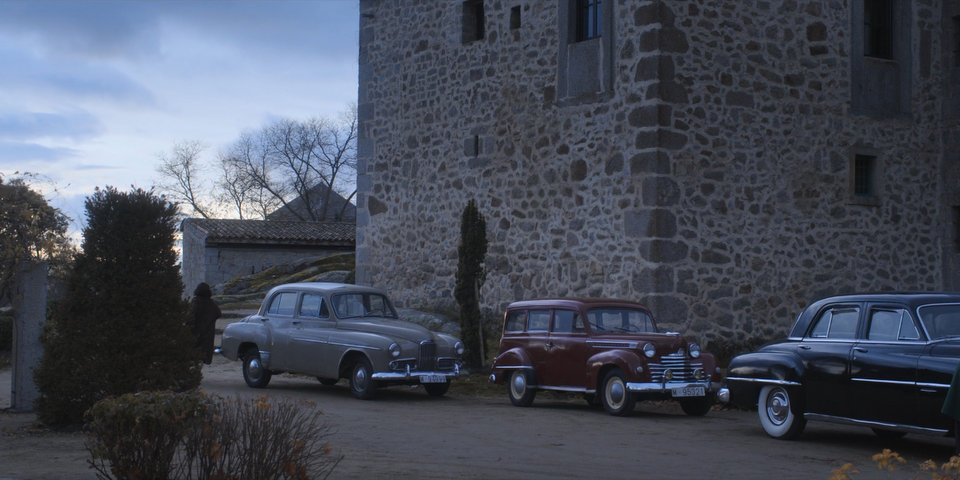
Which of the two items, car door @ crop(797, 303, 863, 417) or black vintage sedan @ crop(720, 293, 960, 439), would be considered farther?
car door @ crop(797, 303, 863, 417)

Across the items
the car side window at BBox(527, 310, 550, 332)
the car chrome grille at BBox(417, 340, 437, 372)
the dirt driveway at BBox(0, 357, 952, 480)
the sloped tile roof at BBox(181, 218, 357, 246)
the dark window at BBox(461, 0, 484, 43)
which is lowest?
the dirt driveway at BBox(0, 357, 952, 480)

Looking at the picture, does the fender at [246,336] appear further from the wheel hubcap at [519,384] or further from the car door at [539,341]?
the car door at [539,341]

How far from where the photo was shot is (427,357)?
14.1 metres

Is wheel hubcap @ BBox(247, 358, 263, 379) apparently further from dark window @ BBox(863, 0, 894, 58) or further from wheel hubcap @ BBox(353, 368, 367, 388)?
dark window @ BBox(863, 0, 894, 58)

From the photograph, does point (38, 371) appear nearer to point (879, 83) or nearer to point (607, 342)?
point (607, 342)

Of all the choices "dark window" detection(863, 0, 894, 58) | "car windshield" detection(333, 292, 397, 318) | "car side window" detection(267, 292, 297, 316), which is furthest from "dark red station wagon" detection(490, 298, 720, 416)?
"dark window" detection(863, 0, 894, 58)

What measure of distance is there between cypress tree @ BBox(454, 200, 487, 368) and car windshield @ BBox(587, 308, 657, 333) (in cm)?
366

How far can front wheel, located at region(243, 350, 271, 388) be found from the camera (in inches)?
606

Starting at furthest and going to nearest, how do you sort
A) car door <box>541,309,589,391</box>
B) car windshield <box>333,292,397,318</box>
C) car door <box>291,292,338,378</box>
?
car windshield <box>333,292,397,318</box>, car door <box>291,292,338,378</box>, car door <box>541,309,589,391</box>

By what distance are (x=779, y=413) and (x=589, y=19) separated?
9.43 metres

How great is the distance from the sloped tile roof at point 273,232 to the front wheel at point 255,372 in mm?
23783

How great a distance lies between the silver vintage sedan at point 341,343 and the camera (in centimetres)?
1394

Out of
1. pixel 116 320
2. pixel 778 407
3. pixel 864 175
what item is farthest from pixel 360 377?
pixel 864 175

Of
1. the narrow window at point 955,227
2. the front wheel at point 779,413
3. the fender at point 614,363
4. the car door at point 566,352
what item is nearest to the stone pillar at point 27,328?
the car door at point 566,352
